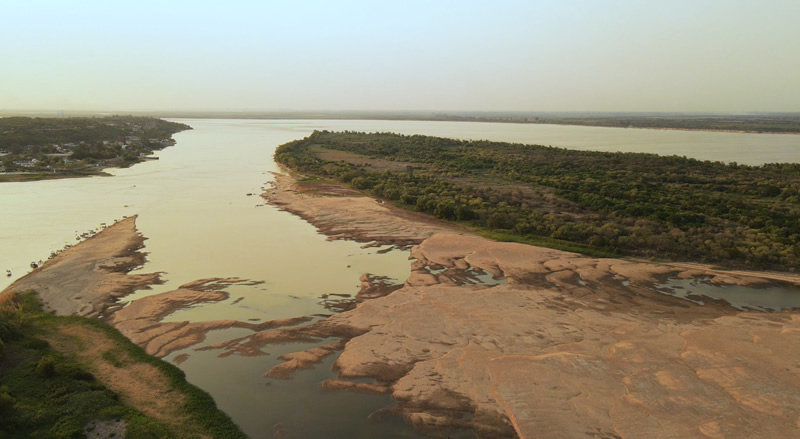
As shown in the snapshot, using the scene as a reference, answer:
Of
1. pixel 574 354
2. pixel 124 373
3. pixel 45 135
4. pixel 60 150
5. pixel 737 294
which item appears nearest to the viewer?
pixel 124 373

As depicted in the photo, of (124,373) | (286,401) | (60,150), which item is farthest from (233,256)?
(60,150)

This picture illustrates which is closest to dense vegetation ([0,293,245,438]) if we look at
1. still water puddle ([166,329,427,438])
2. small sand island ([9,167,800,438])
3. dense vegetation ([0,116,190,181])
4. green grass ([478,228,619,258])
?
still water puddle ([166,329,427,438])

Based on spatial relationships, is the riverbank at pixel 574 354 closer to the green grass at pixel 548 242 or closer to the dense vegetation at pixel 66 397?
the green grass at pixel 548 242

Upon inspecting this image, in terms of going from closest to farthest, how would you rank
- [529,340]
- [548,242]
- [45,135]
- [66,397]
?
[66,397] < [529,340] < [548,242] < [45,135]

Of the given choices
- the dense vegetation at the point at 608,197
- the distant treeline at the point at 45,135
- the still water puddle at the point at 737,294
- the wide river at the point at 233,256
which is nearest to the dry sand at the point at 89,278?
the wide river at the point at 233,256

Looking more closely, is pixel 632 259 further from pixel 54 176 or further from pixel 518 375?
pixel 54 176

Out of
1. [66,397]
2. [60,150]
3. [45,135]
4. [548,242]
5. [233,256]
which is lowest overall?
[66,397]

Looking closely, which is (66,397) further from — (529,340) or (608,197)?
(608,197)
